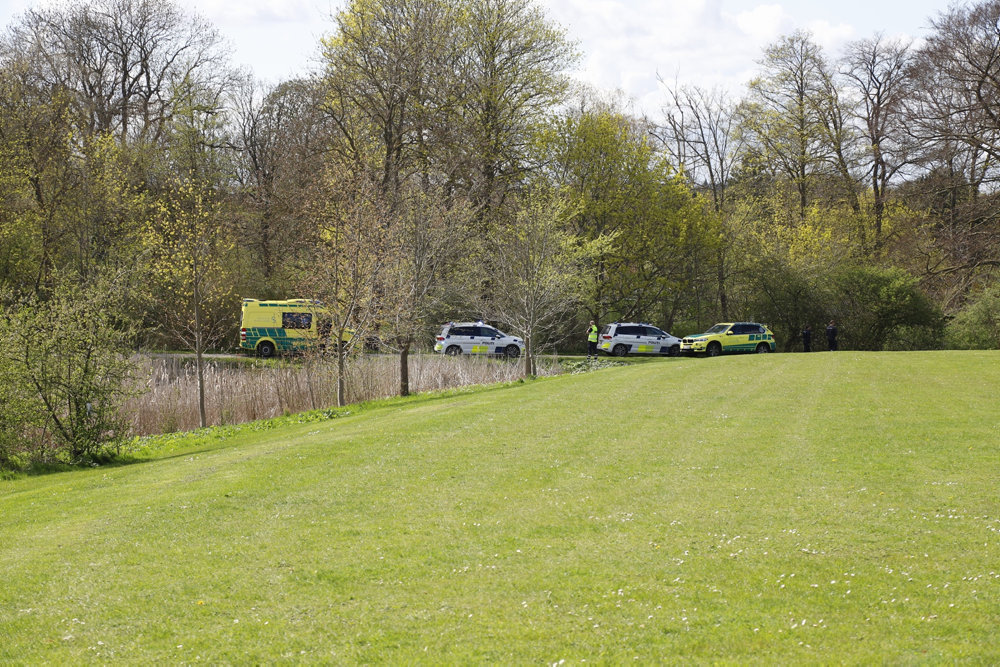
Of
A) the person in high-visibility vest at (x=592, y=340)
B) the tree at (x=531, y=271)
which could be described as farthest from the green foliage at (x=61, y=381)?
the person in high-visibility vest at (x=592, y=340)

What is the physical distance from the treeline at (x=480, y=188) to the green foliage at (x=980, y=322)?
92 mm

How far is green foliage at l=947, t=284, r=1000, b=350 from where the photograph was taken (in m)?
34.6

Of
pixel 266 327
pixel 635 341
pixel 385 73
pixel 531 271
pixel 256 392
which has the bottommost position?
pixel 256 392

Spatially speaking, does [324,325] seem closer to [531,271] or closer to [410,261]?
[410,261]

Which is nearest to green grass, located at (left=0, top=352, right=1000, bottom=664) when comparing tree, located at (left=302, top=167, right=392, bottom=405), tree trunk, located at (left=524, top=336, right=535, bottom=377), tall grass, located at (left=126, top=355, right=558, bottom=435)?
tree, located at (left=302, top=167, right=392, bottom=405)

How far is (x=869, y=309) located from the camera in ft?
133

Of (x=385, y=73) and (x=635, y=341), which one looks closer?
(x=385, y=73)

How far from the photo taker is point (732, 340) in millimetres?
40312

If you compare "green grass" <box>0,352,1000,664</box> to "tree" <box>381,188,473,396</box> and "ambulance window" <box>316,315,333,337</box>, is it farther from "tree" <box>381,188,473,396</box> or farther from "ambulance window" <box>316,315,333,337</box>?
"tree" <box>381,188,473,396</box>

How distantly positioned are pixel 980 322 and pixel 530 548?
3391 cm

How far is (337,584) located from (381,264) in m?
17.2

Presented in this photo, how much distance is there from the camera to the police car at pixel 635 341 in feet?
133

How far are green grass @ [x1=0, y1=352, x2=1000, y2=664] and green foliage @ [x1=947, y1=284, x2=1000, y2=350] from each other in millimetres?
22601

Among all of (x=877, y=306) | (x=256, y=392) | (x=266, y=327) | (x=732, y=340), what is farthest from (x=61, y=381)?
(x=877, y=306)
